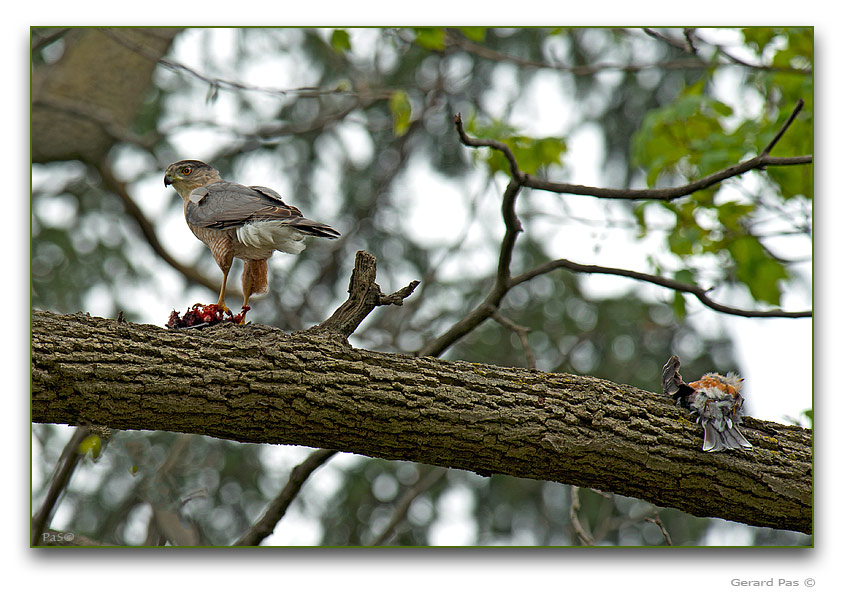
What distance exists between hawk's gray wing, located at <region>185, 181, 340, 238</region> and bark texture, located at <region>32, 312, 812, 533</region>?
0.21m

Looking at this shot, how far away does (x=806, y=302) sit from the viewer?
2.13 meters

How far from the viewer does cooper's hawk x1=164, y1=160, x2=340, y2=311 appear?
1543mm

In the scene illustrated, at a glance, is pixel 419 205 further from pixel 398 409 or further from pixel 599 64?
pixel 398 409

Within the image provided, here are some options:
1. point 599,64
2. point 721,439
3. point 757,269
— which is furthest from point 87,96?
point 721,439

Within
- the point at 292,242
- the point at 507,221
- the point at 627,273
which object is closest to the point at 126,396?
the point at 292,242

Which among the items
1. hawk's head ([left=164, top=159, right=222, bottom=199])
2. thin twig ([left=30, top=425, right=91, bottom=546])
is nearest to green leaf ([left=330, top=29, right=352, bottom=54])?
hawk's head ([left=164, top=159, right=222, bottom=199])

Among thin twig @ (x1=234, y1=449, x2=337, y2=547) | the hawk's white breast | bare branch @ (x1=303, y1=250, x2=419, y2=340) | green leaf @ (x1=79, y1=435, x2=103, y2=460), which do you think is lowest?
thin twig @ (x1=234, y1=449, x2=337, y2=547)

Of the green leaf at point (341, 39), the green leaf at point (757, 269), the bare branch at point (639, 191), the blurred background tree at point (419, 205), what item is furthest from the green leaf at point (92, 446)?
the green leaf at point (757, 269)

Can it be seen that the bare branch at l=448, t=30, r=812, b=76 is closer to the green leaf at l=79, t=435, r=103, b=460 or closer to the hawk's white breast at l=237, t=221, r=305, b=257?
the hawk's white breast at l=237, t=221, r=305, b=257

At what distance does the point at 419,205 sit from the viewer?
2674 mm

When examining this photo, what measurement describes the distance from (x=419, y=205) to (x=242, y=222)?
1162 mm
